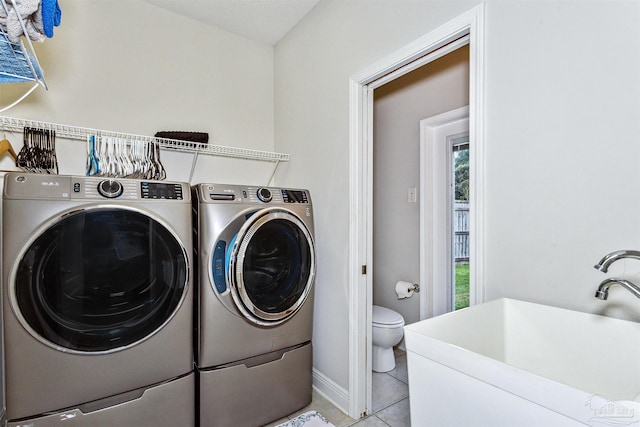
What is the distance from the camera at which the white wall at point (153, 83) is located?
195cm

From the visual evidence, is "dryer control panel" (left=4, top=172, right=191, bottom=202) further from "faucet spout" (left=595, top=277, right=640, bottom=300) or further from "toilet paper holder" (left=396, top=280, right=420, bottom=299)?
"toilet paper holder" (left=396, top=280, right=420, bottom=299)

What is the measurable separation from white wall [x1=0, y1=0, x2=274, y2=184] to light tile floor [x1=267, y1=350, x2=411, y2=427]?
1688mm

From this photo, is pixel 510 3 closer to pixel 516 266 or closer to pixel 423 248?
pixel 516 266

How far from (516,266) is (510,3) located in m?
0.95

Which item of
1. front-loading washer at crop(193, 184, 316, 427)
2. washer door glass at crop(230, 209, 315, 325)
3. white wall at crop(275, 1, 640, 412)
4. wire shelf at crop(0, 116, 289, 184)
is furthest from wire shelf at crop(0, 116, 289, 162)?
white wall at crop(275, 1, 640, 412)

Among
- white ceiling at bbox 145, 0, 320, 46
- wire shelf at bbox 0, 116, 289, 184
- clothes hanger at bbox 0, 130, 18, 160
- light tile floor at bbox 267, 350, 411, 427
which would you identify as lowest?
light tile floor at bbox 267, 350, 411, 427

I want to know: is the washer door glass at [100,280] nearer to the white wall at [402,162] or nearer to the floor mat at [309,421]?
A: the floor mat at [309,421]

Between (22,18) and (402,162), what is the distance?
2.46 metres

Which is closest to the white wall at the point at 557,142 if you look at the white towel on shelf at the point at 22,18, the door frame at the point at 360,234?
the door frame at the point at 360,234

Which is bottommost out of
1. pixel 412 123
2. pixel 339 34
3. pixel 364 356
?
pixel 364 356

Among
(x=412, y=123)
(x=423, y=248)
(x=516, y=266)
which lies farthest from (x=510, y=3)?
(x=423, y=248)

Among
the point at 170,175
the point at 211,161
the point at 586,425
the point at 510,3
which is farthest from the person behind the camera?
the point at 211,161

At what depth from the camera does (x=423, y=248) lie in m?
2.63

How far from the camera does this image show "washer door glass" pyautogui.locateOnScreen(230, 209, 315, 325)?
169 cm
